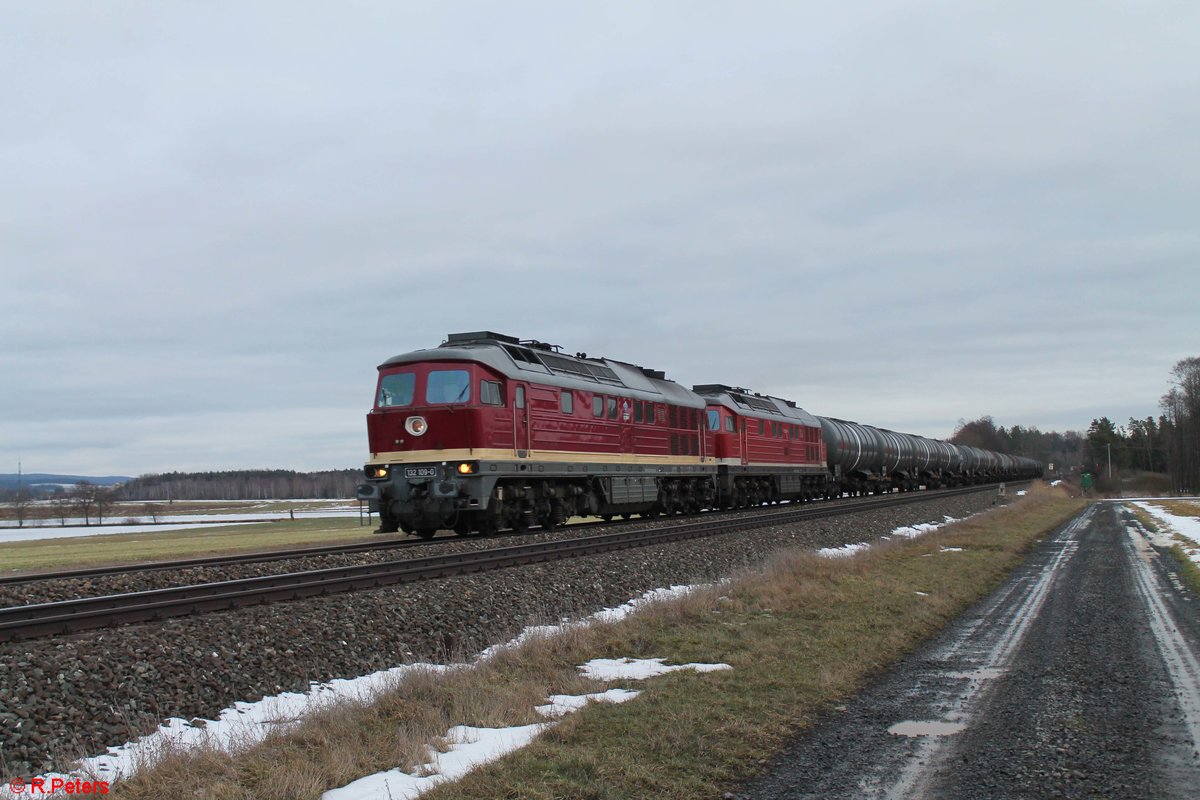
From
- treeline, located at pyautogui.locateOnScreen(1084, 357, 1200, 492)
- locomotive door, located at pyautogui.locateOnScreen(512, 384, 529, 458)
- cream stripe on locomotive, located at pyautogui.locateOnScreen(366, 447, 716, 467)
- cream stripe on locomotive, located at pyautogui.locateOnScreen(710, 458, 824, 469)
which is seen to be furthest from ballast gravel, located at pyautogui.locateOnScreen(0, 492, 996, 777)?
treeline, located at pyautogui.locateOnScreen(1084, 357, 1200, 492)

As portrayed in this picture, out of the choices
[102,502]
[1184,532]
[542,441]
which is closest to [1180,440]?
[1184,532]

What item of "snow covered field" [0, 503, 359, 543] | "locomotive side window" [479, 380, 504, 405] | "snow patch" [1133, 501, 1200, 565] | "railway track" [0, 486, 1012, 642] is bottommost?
"snow covered field" [0, 503, 359, 543]

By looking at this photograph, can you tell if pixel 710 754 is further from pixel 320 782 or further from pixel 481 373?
pixel 481 373

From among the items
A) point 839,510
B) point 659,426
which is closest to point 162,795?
point 659,426

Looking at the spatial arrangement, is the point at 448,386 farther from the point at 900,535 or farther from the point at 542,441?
the point at 900,535

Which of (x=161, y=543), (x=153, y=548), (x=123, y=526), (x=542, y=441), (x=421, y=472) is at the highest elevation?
(x=542, y=441)

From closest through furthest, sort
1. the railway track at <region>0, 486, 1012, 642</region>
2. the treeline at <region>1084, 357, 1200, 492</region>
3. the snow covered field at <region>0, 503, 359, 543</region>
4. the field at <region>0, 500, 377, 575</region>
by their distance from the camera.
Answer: the railway track at <region>0, 486, 1012, 642</region> → the field at <region>0, 500, 377, 575</region> → the snow covered field at <region>0, 503, 359, 543</region> → the treeline at <region>1084, 357, 1200, 492</region>

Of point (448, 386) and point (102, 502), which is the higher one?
point (448, 386)

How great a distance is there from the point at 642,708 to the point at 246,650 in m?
4.12

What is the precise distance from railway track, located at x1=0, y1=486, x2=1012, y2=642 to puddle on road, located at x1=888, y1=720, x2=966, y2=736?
24.5 feet

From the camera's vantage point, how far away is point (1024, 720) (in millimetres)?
7535

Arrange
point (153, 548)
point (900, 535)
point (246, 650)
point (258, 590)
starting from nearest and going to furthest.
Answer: point (246, 650) → point (258, 590) → point (900, 535) → point (153, 548)

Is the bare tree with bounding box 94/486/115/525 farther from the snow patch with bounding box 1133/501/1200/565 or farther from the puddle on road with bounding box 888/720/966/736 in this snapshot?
the puddle on road with bounding box 888/720/966/736

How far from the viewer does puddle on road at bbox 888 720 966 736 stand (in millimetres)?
7181
